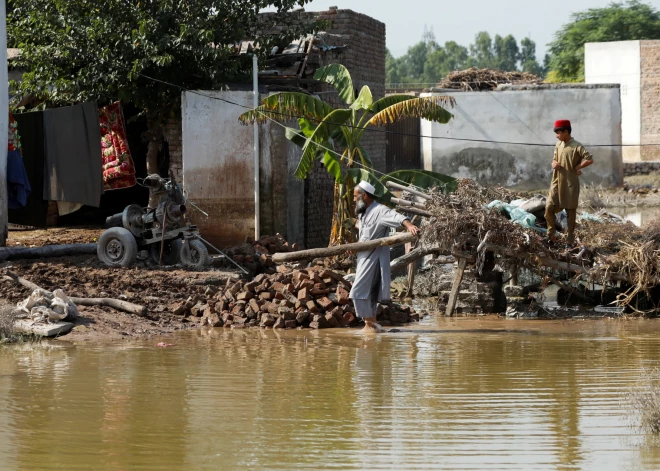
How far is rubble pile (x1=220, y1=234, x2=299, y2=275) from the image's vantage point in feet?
49.3

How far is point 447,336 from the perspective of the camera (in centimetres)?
1128

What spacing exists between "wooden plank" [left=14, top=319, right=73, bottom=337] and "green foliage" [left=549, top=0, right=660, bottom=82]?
52.2m

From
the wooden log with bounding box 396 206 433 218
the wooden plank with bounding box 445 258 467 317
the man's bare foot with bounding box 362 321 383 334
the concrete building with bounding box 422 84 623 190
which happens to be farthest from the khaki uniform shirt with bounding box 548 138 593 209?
the concrete building with bounding box 422 84 623 190

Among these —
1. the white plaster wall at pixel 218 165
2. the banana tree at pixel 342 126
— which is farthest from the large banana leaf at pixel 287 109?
the white plaster wall at pixel 218 165

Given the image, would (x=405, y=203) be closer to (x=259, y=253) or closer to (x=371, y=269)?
(x=371, y=269)

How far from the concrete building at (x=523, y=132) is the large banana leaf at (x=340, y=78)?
41.6 feet

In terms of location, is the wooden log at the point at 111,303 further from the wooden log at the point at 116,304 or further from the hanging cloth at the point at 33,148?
the hanging cloth at the point at 33,148

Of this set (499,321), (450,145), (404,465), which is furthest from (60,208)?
(450,145)

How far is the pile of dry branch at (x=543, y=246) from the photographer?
40.4 feet

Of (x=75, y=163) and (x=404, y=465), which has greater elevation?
(x=75, y=163)

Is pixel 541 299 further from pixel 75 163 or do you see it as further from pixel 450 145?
pixel 450 145

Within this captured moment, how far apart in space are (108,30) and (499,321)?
8232 millimetres

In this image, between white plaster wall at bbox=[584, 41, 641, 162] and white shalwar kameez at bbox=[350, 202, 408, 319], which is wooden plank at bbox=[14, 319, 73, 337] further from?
white plaster wall at bbox=[584, 41, 641, 162]

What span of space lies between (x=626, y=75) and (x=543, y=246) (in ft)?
103
